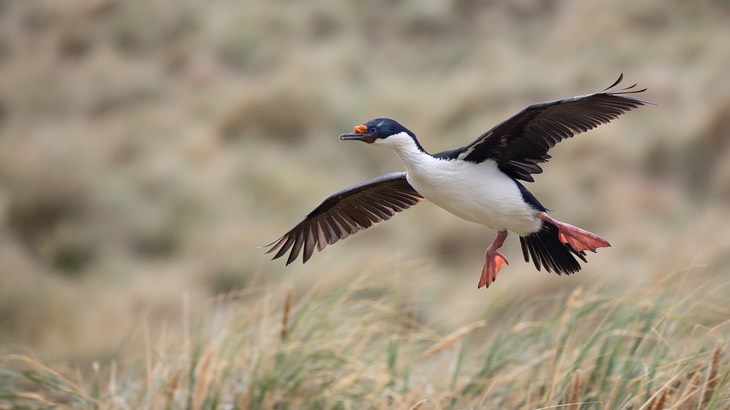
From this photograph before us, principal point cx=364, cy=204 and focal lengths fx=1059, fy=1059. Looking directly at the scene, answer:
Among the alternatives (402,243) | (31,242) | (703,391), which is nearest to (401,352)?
(703,391)

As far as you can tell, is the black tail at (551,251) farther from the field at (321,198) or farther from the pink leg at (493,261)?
the field at (321,198)

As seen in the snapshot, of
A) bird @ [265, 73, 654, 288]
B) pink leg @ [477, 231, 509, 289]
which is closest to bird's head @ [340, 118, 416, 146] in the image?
bird @ [265, 73, 654, 288]

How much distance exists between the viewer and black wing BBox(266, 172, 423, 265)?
322 centimetres

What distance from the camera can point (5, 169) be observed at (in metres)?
13.0

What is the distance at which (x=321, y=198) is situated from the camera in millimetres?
11828

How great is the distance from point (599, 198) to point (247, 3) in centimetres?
941

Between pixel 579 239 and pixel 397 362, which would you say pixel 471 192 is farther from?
pixel 397 362

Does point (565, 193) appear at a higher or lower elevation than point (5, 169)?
lower

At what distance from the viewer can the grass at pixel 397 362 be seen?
13.4 ft

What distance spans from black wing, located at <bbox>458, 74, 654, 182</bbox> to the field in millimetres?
956

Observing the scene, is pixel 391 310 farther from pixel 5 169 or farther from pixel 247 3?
pixel 247 3

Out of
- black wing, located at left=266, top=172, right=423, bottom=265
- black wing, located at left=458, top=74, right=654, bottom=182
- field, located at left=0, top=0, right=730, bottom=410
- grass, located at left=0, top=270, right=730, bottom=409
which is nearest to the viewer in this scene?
black wing, located at left=458, top=74, right=654, bottom=182

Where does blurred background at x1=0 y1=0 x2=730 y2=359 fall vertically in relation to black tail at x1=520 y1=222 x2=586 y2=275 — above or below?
above

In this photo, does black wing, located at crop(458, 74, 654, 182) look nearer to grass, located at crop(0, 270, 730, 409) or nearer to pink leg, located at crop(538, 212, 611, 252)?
pink leg, located at crop(538, 212, 611, 252)
